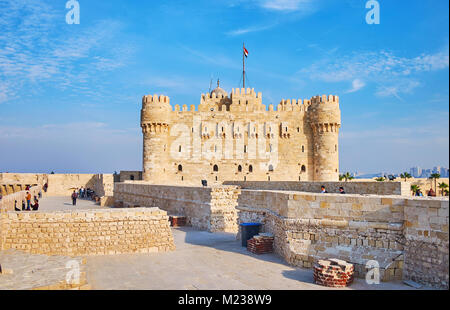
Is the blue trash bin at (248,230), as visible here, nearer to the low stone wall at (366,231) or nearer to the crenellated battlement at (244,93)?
the low stone wall at (366,231)

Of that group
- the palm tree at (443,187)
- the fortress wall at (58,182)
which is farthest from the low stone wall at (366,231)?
the palm tree at (443,187)

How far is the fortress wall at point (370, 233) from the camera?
7.10 m

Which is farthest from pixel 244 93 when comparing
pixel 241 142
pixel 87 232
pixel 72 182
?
pixel 87 232

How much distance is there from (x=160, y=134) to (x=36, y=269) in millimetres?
25879

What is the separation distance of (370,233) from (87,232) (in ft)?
24.2

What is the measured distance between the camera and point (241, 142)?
34.4m

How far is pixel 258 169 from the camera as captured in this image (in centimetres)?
3441

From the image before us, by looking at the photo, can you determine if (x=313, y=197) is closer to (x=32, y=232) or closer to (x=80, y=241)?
(x=80, y=241)

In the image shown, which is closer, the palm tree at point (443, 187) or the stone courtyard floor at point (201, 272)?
the stone courtyard floor at point (201, 272)

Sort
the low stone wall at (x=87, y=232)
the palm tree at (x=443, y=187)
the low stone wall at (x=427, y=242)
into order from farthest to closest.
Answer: the palm tree at (x=443, y=187) < the low stone wall at (x=87, y=232) < the low stone wall at (x=427, y=242)

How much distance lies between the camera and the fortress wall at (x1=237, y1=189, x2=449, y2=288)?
710cm

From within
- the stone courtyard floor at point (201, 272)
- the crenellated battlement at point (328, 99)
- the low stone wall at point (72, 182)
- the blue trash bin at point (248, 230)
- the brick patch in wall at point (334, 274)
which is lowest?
the stone courtyard floor at point (201, 272)

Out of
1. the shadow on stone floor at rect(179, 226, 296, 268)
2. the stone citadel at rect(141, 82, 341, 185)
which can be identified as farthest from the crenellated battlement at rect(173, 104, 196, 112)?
the shadow on stone floor at rect(179, 226, 296, 268)

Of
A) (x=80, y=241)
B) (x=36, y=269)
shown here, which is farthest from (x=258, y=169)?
(x=36, y=269)
